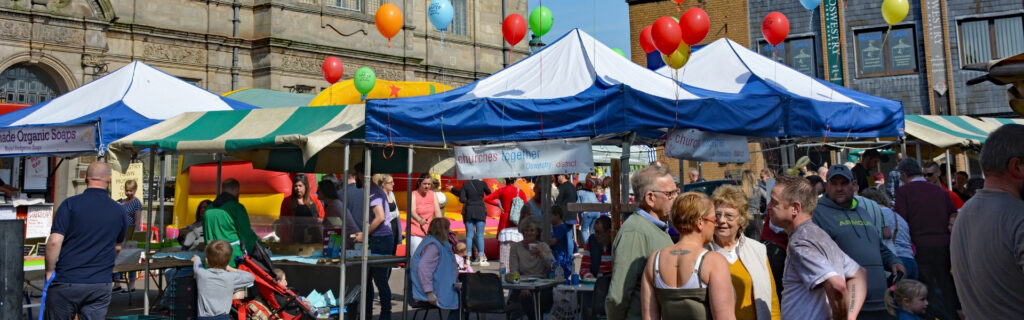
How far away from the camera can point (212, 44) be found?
79.5 ft

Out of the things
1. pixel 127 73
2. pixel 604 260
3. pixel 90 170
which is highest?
pixel 127 73

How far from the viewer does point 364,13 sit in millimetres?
27391

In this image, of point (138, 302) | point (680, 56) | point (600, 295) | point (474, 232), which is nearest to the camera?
point (600, 295)

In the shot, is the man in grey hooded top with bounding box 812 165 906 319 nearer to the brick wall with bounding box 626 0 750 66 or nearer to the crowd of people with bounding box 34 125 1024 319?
the crowd of people with bounding box 34 125 1024 319

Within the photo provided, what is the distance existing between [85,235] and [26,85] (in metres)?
16.9

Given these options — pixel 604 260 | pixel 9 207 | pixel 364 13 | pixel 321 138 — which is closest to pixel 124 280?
pixel 9 207

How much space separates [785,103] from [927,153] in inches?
307

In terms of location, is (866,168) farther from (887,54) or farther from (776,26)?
(887,54)

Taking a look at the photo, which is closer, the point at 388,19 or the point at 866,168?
the point at 388,19

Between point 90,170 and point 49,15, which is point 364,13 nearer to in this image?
point 49,15

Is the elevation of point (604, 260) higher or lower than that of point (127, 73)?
lower

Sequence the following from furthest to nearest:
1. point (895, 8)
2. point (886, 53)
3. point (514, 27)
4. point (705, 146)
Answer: point (886, 53), point (895, 8), point (514, 27), point (705, 146)

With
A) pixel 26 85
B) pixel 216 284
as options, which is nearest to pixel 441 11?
pixel 216 284

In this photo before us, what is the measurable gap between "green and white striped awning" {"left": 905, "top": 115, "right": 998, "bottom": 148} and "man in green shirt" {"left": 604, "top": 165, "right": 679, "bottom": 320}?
29.4 ft
